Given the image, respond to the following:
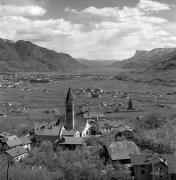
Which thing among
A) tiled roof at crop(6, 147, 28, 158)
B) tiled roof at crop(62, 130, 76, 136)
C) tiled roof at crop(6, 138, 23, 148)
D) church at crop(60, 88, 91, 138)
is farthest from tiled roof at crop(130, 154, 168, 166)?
tiled roof at crop(6, 138, 23, 148)

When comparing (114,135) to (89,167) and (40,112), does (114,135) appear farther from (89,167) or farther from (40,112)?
(40,112)

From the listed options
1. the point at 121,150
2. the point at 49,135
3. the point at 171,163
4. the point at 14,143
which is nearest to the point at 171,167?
the point at 171,163

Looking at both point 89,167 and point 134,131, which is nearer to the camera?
point 89,167

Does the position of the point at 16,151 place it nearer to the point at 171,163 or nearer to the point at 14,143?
the point at 14,143

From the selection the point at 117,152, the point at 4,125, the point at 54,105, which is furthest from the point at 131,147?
the point at 54,105

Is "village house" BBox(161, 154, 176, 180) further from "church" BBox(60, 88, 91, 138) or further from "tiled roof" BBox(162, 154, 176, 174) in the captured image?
"church" BBox(60, 88, 91, 138)

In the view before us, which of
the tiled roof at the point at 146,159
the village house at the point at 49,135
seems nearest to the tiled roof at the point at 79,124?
the village house at the point at 49,135
